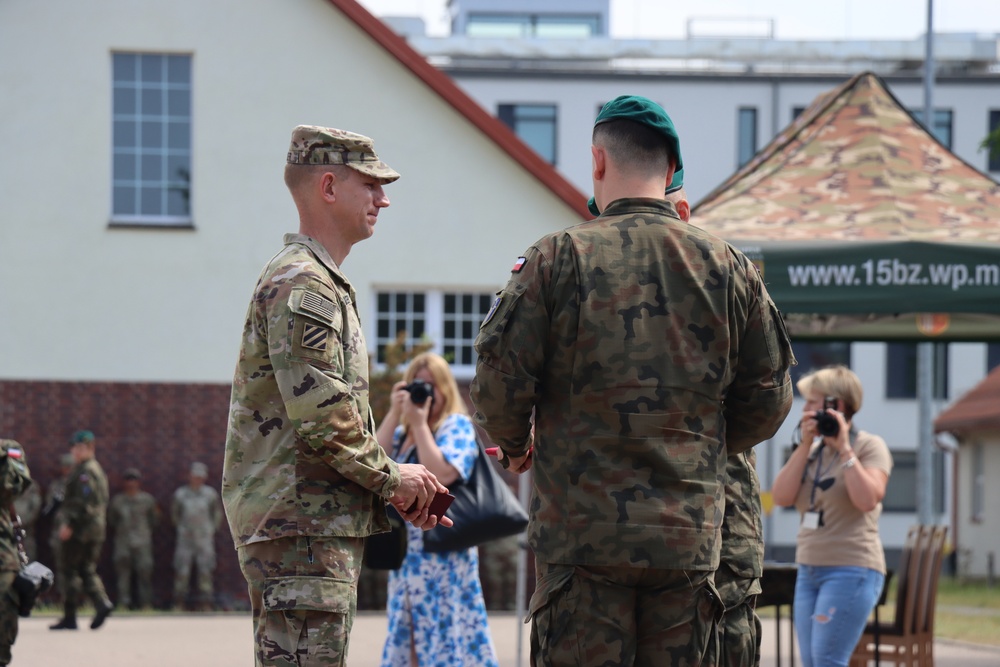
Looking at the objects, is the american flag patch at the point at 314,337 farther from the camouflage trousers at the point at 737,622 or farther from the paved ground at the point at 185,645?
the paved ground at the point at 185,645

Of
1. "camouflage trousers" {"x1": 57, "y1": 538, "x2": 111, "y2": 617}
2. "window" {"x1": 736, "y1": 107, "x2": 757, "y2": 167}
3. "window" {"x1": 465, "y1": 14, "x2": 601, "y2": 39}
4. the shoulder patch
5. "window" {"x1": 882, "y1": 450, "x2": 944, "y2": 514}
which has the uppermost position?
"window" {"x1": 465, "y1": 14, "x2": 601, "y2": 39}

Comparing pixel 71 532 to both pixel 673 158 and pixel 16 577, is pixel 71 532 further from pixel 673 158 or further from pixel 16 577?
pixel 673 158

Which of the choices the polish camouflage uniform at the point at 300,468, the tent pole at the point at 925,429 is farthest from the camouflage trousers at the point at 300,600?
the tent pole at the point at 925,429

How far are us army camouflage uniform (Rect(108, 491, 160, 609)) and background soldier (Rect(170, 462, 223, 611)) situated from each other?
1.11 ft

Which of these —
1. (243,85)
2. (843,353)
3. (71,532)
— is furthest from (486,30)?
(71,532)

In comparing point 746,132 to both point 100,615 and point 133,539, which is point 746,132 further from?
point 100,615

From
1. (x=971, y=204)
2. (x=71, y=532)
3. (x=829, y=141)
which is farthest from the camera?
(x=71, y=532)

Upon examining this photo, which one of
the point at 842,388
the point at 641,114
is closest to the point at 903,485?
the point at 842,388

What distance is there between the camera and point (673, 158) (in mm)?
3982

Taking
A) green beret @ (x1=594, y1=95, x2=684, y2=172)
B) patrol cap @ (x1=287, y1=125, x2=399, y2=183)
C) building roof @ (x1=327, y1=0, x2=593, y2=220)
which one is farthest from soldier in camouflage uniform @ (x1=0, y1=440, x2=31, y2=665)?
building roof @ (x1=327, y1=0, x2=593, y2=220)

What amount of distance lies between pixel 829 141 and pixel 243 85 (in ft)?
37.9

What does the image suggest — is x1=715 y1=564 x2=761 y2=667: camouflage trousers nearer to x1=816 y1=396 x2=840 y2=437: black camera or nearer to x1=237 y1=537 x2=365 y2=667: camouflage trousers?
x1=237 y1=537 x2=365 y2=667: camouflage trousers

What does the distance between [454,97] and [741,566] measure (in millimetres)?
15127

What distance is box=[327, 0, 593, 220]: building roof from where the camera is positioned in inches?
741
